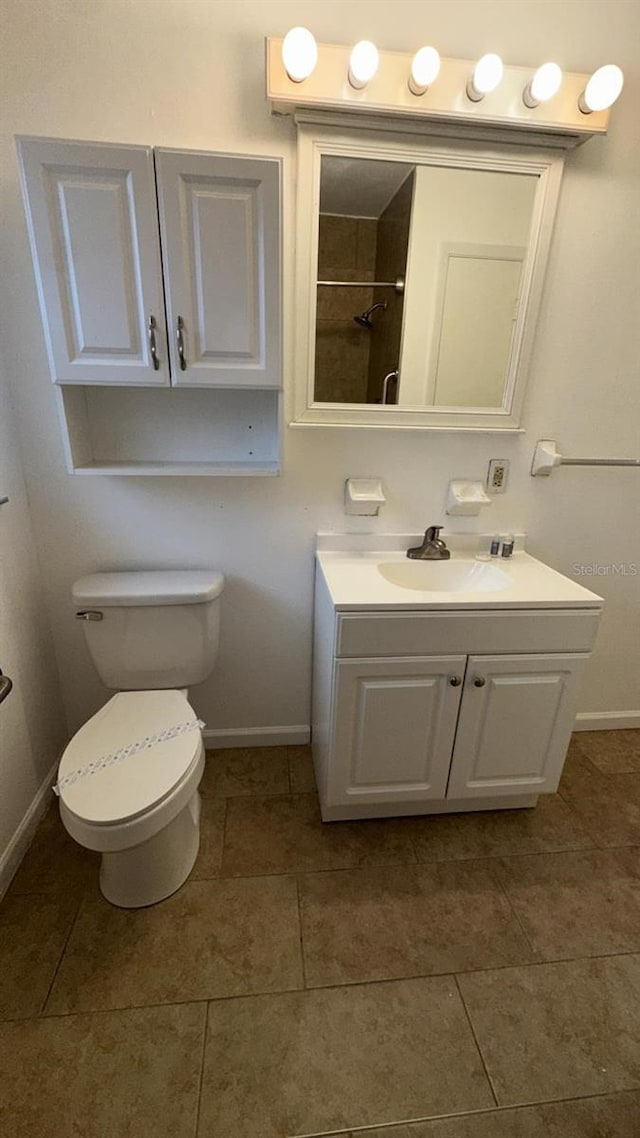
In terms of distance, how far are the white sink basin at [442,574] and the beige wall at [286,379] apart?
0.55 ft

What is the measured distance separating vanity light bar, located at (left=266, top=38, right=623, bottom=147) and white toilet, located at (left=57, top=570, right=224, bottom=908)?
1.33 meters

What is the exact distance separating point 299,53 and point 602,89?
0.78 meters

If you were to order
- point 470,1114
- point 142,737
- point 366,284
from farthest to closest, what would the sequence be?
point 366,284 → point 142,737 → point 470,1114

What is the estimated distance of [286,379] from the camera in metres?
1.49

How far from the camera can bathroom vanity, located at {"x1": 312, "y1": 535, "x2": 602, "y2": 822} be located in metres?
1.35

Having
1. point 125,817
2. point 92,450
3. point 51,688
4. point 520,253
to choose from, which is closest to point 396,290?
point 520,253

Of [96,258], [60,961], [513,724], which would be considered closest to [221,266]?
[96,258]

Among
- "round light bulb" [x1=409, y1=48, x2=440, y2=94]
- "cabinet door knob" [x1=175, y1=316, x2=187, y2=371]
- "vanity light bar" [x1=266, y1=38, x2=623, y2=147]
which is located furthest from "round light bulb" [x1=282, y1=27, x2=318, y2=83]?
"cabinet door knob" [x1=175, y1=316, x2=187, y2=371]

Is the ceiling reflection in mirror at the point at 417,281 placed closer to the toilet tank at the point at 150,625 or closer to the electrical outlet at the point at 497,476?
the electrical outlet at the point at 497,476

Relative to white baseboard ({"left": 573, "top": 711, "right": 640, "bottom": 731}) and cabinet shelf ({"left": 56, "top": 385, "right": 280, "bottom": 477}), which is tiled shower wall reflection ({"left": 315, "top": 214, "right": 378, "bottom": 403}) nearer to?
cabinet shelf ({"left": 56, "top": 385, "right": 280, "bottom": 477})

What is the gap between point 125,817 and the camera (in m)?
1.11

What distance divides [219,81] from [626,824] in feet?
8.26

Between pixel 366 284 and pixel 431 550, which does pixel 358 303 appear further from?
pixel 431 550

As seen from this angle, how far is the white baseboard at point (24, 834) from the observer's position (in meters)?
1.39
